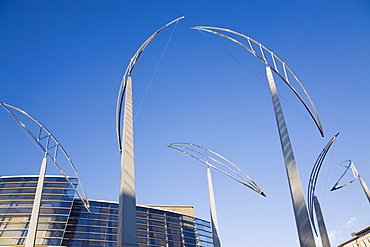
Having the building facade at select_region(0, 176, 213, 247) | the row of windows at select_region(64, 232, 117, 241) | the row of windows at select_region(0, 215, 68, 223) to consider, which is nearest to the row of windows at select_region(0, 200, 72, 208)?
the building facade at select_region(0, 176, 213, 247)

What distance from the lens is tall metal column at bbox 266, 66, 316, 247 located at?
11.5 meters

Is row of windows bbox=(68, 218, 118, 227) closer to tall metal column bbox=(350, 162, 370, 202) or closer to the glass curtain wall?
the glass curtain wall

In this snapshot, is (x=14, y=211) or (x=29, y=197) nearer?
(x=14, y=211)

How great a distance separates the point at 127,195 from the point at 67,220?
4555 cm

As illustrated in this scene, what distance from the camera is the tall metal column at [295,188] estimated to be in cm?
1148

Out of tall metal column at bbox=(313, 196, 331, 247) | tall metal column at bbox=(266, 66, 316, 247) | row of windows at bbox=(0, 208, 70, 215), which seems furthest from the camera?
row of windows at bbox=(0, 208, 70, 215)

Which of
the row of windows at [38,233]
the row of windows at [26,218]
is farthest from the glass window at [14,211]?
the row of windows at [38,233]

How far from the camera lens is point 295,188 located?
12703 mm

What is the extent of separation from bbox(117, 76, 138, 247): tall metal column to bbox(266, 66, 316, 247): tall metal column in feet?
21.5

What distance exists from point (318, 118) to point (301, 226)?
10.1 m

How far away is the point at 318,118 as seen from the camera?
19750mm

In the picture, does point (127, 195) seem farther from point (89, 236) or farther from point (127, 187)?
point (89, 236)

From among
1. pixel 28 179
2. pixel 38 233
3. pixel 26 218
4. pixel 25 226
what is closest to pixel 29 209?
pixel 26 218

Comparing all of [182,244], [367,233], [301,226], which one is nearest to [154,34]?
[301,226]
